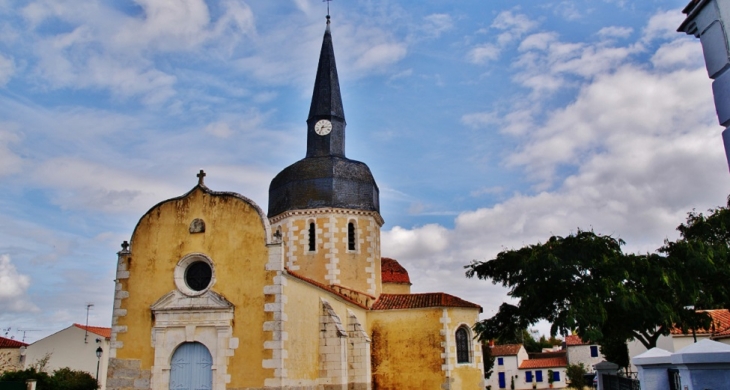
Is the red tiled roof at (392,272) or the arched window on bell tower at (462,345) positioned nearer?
the arched window on bell tower at (462,345)

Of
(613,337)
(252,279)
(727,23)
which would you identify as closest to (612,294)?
(613,337)

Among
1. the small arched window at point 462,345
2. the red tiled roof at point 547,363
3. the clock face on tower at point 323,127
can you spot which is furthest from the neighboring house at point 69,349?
the red tiled roof at point 547,363

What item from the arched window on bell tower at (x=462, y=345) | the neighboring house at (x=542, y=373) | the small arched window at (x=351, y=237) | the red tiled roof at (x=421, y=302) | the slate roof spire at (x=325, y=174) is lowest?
the neighboring house at (x=542, y=373)

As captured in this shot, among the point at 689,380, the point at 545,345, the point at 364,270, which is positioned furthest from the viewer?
the point at 545,345

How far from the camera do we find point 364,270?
25.2 meters

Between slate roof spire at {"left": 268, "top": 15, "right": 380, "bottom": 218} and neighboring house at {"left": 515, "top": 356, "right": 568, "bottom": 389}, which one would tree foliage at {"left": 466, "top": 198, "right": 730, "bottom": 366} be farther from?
neighboring house at {"left": 515, "top": 356, "right": 568, "bottom": 389}

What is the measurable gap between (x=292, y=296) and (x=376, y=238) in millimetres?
9373

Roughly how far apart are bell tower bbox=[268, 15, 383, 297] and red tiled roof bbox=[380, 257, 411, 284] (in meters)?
3.45

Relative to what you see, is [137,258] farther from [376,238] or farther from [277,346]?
[376,238]

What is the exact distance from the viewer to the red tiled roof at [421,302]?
918 inches

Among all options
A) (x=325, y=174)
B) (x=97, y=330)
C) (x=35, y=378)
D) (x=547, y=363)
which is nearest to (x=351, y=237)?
(x=325, y=174)

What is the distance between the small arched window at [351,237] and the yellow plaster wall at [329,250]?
183 millimetres

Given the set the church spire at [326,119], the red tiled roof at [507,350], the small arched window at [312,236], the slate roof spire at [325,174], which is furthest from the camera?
the red tiled roof at [507,350]

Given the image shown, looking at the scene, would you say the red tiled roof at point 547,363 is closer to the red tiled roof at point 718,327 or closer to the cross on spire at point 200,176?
the red tiled roof at point 718,327
